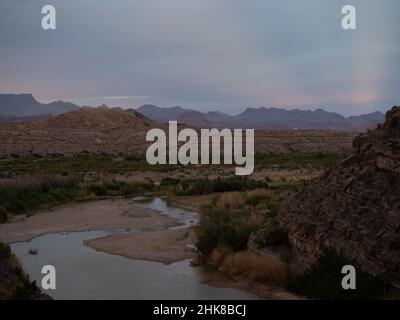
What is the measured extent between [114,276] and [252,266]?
11.2 ft

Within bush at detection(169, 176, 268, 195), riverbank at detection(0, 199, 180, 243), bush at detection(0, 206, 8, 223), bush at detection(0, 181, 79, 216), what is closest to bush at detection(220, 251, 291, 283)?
riverbank at detection(0, 199, 180, 243)

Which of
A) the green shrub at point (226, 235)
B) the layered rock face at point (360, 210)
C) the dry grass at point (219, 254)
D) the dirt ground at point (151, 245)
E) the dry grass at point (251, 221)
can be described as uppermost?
the layered rock face at point (360, 210)

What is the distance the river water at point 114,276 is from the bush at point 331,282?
3.76ft

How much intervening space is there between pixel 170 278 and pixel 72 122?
99.1 m

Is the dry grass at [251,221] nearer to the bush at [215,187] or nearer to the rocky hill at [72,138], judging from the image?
the bush at [215,187]

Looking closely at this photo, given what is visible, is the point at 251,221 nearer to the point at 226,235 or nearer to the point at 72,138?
the point at 226,235

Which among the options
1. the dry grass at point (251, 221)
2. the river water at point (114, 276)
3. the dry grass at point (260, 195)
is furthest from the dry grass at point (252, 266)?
the dry grass at point (260, 195)

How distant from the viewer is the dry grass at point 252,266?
41.6 feet

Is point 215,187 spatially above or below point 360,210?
below

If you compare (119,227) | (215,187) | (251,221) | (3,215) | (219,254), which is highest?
(251,221)

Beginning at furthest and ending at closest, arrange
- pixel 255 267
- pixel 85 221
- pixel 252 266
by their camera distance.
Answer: pixel 85 221, pixel 252 266, pixel 255 267

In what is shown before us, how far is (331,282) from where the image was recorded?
11.1m

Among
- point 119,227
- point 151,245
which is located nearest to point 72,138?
point 119,227
